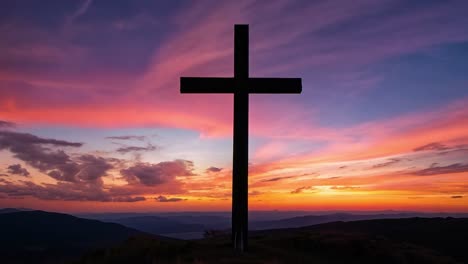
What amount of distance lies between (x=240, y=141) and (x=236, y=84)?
210cm

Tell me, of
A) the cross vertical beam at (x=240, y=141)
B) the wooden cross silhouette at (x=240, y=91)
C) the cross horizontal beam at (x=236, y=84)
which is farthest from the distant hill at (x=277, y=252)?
the cross horizontal beam at (x=236, y=84)

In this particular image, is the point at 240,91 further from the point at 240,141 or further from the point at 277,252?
the point at 277,252

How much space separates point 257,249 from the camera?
15531 millimetres

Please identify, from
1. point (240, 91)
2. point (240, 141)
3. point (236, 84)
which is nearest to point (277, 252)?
point (240, 141)

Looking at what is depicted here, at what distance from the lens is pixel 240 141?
15648 mm

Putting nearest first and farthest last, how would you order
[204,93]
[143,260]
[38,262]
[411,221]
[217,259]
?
[217,259]
[143,260]
[204,93]
[411,221]
[38,262]

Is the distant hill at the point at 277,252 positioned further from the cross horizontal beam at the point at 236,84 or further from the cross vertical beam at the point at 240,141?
the cross horizontal beam at the point at 236,84

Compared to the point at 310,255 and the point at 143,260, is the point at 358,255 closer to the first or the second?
the point at 310,255

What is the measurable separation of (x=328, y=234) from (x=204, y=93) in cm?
862

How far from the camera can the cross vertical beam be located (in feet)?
50.1

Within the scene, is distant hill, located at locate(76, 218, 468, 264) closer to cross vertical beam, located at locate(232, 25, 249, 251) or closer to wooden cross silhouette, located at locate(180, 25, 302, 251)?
cross vertical beam, located at locate(232, 25, 249, 251)

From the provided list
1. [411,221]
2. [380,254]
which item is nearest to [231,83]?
[380,254]

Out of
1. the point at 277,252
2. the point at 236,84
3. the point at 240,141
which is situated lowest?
the point at 277,252

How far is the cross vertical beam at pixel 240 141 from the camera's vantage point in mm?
15281
